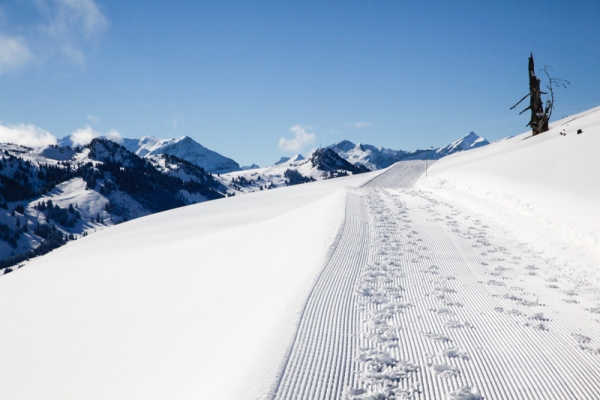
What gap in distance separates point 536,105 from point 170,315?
125 feet

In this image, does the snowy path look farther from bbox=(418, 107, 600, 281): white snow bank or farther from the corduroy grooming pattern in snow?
bbox=(418, 107, 600, 281): white snow bank

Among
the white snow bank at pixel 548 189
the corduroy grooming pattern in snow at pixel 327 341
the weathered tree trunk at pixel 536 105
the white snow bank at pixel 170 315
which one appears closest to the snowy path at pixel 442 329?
the corduroy grooming pattern in snow at pixel 327 341

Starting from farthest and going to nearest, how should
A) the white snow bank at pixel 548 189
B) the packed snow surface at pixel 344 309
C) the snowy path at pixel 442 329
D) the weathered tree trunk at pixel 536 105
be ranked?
the weathered tree trunk at pixel 536 105, the white snow bank at pixel 548 189, the packed snow surface at pixel 344 309, the snowy path at pixel 442 329

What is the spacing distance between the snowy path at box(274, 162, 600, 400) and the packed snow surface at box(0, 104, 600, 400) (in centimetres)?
3

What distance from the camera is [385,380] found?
4.75 m

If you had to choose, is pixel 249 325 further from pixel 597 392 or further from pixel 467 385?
pixel 597 392

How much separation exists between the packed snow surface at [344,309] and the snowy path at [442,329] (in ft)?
0.09

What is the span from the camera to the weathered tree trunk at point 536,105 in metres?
34.3

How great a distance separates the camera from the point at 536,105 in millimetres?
34688

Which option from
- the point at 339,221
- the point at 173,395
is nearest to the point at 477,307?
the point at 173,395

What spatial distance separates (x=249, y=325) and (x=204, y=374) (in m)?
1.35

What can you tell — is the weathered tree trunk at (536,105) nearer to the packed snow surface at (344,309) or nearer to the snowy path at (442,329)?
the packed snow surface at (344,309)

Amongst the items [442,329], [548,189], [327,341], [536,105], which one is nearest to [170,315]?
[327,341]

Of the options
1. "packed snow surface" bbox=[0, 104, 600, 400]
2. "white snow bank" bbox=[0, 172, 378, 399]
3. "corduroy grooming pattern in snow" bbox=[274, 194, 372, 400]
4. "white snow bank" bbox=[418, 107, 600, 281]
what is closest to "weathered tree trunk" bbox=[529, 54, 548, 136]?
"white snow bank" bbox=[418, 107, 600, 281]
